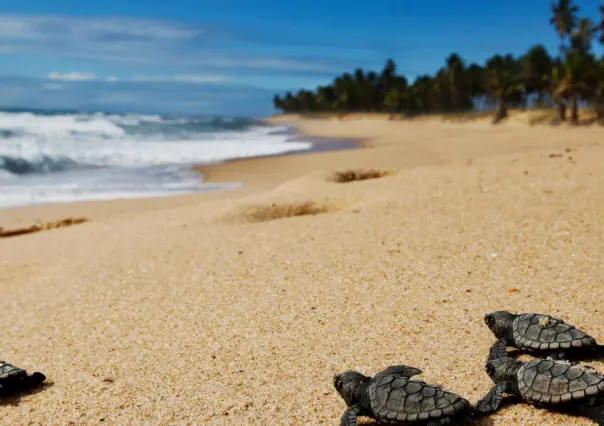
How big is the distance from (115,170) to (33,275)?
40.0ft

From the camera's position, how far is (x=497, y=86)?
58219 millimetres

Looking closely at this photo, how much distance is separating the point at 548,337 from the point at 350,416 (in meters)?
1.42

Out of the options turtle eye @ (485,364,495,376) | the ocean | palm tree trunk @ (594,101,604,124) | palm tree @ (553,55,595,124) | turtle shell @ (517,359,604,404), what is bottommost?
turtle eye @ (485,364,495,376)

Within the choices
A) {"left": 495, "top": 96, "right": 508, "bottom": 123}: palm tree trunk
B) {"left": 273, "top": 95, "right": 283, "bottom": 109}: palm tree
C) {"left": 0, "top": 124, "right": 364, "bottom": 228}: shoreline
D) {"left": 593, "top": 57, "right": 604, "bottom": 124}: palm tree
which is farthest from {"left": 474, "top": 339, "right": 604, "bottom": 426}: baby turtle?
{"left": 273, "top": 95, "right": 283, "bottom": 109}: palm tree

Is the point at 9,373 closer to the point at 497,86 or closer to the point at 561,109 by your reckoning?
the point at 561,109

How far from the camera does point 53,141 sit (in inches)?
1105

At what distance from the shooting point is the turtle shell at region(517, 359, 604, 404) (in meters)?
2.95

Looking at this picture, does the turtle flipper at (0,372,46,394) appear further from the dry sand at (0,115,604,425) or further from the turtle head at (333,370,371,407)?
the turtle head at (333,370,371,407)

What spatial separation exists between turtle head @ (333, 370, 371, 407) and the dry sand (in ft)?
0.51

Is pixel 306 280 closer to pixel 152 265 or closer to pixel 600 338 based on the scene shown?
pixel 152 265

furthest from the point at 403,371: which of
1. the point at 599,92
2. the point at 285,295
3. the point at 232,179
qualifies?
the point at 599,92

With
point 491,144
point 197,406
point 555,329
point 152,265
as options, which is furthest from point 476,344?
point 491,144

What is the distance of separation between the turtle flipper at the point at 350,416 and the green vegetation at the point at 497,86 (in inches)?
1672

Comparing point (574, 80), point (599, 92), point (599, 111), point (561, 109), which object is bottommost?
point (599, 111)
